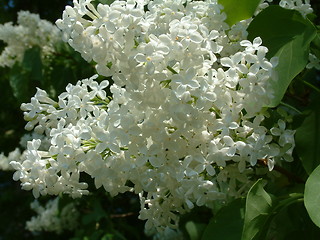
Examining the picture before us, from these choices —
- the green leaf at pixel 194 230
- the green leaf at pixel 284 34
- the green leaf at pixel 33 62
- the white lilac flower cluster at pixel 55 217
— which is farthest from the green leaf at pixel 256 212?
the white lilac flower cluster at pixel 55 217

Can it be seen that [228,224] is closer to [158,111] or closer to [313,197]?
[313,197]

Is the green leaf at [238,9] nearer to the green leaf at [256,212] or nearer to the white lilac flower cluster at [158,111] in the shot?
the white lilac flower cluster at [158,111]

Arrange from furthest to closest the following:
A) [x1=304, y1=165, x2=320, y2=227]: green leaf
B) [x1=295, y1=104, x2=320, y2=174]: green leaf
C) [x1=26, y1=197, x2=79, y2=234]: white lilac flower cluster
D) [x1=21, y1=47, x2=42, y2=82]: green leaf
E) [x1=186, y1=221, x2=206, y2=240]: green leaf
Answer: [x1=26, y1=197, x2=79, y2=234]: white lilac flower cluster → [x1=21, y1=47, x2=42, y2=82]: green leaf → [x1=186, y1=221, x2=206, y2=240]: green leaf → [x1=295, y1=104, x2=320, y2=174]: green leaf → [x1=304, y1=165, x2=320, y2=227]: green leaf

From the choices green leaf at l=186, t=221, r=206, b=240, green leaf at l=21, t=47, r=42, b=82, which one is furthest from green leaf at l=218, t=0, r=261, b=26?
green leaf at l=21, t=47, r=42, b=82

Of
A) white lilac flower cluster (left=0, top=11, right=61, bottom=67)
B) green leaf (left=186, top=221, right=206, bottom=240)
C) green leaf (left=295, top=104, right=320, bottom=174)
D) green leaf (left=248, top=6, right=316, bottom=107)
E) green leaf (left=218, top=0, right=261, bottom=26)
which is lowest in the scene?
green leaf (left=186, top=221, right=206, bottom=240)

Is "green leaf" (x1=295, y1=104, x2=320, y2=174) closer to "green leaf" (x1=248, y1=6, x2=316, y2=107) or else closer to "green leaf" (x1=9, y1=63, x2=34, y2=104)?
"green leaf" (x1=248, y1=6, x2=316, y2=107)

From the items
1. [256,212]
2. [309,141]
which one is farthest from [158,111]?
[309,141]
